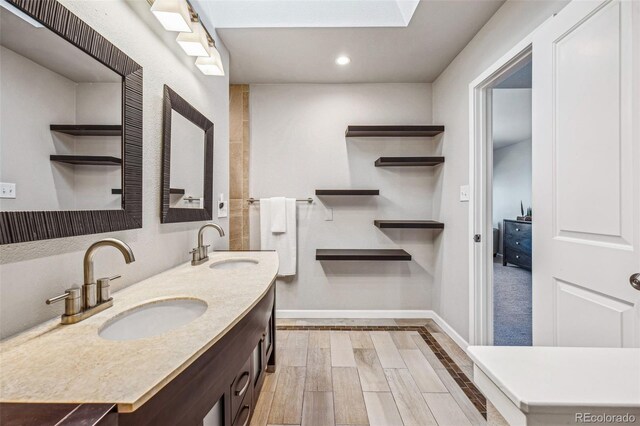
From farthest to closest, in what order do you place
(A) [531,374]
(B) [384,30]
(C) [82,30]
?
(B) [384,30] < (C) [82,30] < (A) [531,374]

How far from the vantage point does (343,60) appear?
2439 millimetres

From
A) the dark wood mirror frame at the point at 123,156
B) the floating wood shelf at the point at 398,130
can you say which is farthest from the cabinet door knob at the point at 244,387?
the floating wood shelf at the point at 398,130

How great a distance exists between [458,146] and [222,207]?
202cm

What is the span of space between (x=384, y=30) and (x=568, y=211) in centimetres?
169

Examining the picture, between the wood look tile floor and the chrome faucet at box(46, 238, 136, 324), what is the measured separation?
Answer: 1.09 metres

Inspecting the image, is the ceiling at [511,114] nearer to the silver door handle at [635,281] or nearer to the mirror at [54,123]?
the silver door handle at [635,281]

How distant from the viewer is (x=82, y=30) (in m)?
0.93

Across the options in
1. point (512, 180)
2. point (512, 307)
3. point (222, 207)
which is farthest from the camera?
point (512, 180)

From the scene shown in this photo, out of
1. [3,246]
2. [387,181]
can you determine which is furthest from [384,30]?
[3,246]

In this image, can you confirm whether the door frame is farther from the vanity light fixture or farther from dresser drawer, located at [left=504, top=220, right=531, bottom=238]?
dresser drawer, located at [left=504, top=220, right=531, bottom=238]

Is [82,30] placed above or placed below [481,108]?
below

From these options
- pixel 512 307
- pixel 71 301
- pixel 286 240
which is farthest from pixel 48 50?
pixel 512 307

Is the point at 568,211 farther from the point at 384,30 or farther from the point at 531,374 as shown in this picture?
the point at 384,30

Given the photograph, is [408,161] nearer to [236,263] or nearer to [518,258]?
[236,263]
